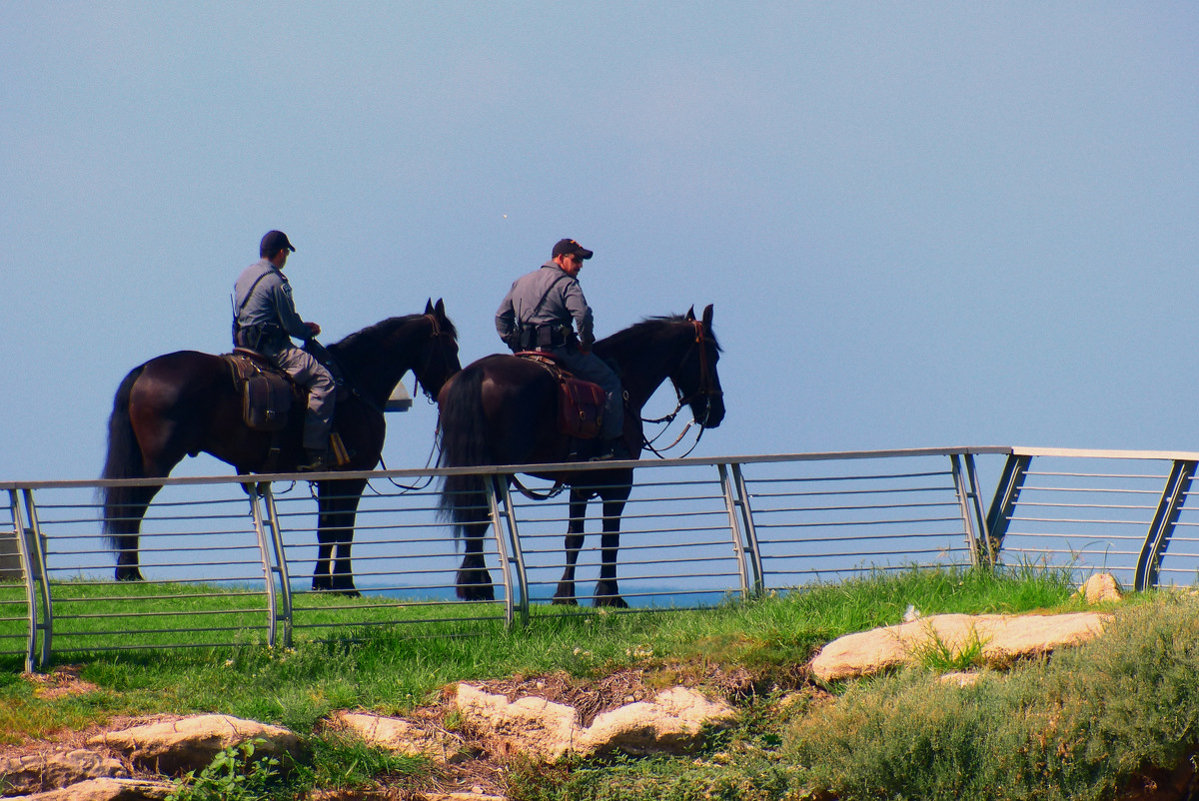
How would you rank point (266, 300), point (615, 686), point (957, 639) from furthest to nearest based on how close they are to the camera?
1. point (266, 300)
2. point (615, 686)
3. point (957, 639)

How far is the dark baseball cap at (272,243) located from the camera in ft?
43.4

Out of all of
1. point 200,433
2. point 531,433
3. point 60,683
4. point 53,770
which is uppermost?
point 200,433

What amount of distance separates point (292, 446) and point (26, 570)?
425 centimetres

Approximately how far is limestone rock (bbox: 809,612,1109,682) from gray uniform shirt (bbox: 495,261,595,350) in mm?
4490

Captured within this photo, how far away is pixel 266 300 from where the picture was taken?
42.4 ft

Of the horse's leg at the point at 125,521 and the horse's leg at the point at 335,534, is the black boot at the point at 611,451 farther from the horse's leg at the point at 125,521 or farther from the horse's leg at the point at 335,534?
the horse's leg at the point at 125,521

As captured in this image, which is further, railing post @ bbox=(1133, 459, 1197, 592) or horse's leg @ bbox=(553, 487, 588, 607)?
railing post @ bbox=(1133, 459, 1197, 592)

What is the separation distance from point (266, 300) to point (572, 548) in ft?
12.3

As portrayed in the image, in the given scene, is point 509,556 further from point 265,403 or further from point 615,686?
point 265,403

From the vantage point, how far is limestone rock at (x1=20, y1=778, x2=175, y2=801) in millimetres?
7484

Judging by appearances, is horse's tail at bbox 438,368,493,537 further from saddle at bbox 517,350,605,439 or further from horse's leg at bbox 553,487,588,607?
horse's leg at bbox 553,487,588,607

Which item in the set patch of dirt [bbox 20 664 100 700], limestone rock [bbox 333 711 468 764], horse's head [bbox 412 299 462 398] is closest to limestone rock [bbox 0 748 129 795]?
patch of dirt [bbox 20 664 100 700]

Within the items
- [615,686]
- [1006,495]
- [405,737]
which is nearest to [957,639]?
[615,686]

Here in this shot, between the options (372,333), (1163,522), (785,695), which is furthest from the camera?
(372,333)
